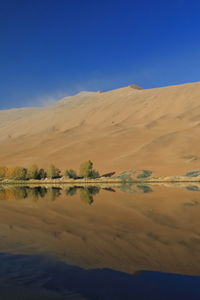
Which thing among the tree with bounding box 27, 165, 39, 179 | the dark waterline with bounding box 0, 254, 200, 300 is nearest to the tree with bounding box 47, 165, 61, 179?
the tree with bounding box 27, 165, 39, 179

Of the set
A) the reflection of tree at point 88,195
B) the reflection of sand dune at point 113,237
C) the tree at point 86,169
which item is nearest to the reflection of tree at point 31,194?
the reflection of tree at point 88,195

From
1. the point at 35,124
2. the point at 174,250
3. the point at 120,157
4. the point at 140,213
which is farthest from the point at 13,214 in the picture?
the point at 35,124

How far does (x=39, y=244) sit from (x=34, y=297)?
180 inches

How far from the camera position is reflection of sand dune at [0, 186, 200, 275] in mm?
8672

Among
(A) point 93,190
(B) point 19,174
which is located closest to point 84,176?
(B) point 19,174

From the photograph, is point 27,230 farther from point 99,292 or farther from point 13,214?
point 99,292

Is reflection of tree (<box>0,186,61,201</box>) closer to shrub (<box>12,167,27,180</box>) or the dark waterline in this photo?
the dark waterline

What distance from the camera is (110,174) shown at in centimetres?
6197

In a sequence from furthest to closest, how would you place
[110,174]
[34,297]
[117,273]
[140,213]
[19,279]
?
1. [110,174]
2. [140,213]
3. [117,273]
4. [19,279]
5. [34,297]

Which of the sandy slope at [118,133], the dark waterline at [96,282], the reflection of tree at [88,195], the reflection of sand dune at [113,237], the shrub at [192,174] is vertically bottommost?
the dark waterline at [96,282]

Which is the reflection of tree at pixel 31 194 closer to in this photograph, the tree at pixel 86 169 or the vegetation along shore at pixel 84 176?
the vegetation along shore at pixel 84 176

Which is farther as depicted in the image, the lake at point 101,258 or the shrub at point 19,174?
the shrub at point 19,174

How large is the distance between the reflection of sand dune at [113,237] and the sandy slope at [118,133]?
41.0 metres

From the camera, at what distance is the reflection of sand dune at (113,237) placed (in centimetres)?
867
